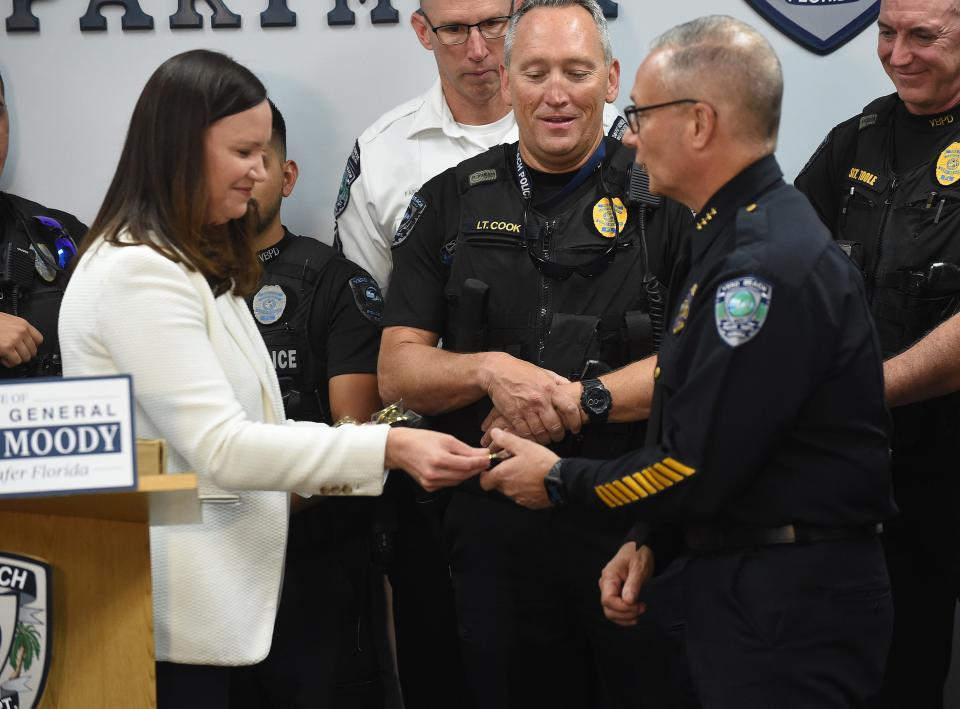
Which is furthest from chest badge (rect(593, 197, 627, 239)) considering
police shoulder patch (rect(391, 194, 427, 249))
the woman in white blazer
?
the woman in white blazer

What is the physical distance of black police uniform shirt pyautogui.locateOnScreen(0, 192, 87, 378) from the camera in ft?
11.1

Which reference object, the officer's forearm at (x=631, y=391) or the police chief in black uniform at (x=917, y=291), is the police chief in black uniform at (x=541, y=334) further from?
the police chief in black uniform at (x=917, y=291)

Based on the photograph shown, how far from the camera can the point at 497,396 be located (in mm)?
2859

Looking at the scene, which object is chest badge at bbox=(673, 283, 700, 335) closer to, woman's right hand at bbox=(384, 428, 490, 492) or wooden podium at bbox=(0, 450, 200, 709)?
woman's right hand at bbox=(384, 428, 490, 492)

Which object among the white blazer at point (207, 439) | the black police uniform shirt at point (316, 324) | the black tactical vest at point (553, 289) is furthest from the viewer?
the black police uniform shirt at point (316, 324)

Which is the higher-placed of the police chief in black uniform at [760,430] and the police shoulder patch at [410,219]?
the police shoulder patch at [410,219]

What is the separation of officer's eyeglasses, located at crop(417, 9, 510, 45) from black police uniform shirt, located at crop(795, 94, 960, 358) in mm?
1018

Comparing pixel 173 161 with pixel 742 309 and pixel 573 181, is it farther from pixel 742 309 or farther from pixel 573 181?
pixel 573 181

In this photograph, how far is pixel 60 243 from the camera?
3.58m

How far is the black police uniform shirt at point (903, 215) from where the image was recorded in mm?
3014

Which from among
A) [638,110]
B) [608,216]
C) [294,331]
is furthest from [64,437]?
[294,331]

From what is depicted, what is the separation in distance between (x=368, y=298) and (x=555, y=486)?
125 cm

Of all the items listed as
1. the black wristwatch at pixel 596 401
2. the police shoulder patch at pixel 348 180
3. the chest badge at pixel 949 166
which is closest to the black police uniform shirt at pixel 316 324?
the police shoulder patch at pixel 348 180

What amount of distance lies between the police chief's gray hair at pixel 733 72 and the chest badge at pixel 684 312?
31 centimetres
